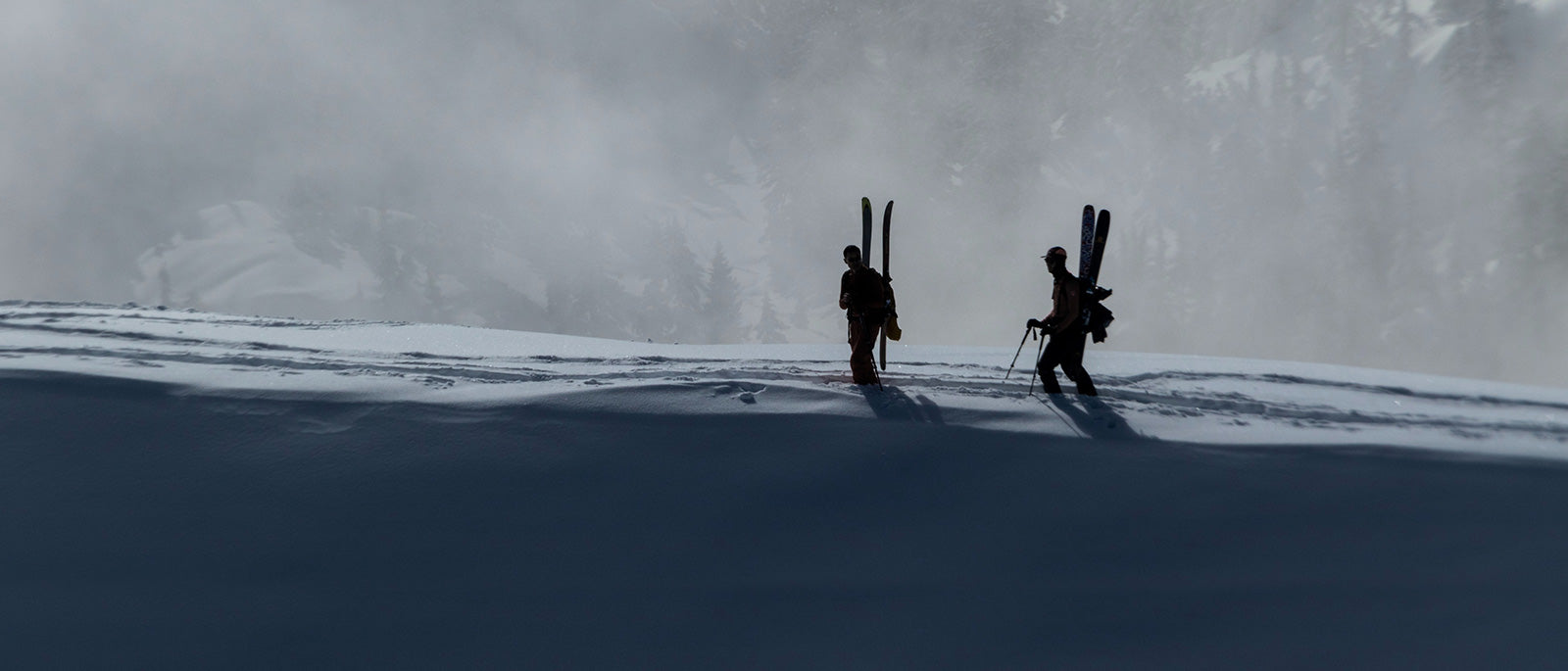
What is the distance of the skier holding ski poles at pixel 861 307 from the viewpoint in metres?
8.62

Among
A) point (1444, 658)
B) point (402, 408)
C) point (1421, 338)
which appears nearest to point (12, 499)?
point (402, 408)

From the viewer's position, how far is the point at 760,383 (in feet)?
29.6

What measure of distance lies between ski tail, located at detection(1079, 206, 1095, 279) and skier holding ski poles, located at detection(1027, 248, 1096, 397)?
11.0 inches

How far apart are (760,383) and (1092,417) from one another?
297 centimetres

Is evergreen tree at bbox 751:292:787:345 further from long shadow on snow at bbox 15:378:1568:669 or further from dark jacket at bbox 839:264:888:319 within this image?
long shadow on snow at bbox 15:378:1568:669

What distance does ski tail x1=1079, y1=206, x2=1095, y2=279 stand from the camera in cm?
889

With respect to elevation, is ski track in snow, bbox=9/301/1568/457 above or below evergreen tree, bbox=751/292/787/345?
below

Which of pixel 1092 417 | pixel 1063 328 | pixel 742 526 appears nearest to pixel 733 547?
pixel 742 526

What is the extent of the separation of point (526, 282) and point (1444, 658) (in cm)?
18843

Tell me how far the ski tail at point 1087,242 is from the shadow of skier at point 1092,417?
44.7 inches

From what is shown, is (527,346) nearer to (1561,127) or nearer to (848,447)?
(848,447)

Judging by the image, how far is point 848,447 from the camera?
24.2 ft

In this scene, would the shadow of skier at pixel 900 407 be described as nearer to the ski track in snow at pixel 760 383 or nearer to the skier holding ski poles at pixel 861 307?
the ski track in snow at pixel 760 383

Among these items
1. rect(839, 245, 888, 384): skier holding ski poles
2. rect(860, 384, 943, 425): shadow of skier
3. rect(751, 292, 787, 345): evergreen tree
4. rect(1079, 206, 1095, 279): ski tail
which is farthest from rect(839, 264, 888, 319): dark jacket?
rect(751, 292, 787, 345): evergreen tree
